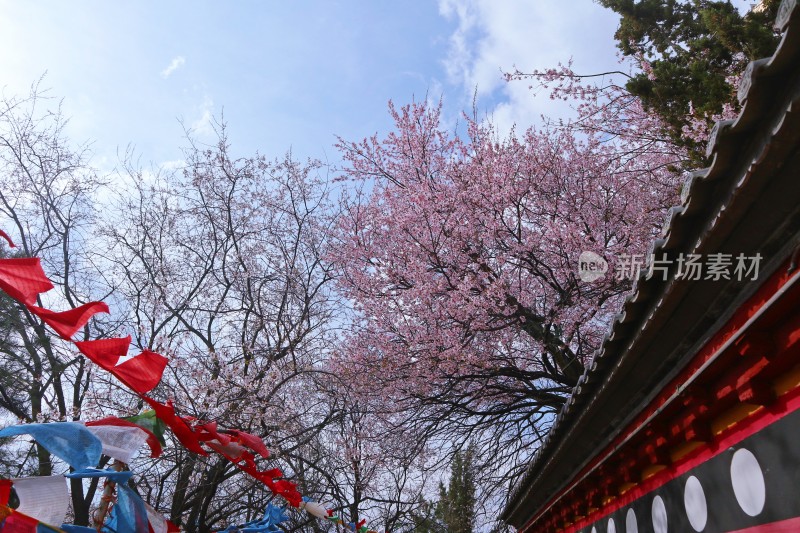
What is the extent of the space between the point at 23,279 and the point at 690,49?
9.97 meters

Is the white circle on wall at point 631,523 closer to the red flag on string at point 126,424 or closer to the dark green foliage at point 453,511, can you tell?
the red flag on string at point 126,424

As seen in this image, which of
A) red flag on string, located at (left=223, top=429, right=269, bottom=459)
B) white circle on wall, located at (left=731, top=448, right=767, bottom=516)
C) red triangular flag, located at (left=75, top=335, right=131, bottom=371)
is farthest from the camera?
red flag on string, located at (left=223, top=429, right=269, bottom=459)

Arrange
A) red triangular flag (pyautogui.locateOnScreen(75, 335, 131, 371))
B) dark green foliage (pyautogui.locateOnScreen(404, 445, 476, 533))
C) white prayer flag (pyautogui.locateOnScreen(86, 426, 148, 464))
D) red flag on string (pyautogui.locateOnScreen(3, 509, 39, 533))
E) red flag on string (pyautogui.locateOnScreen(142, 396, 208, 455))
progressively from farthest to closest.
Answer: dark green foliage (pyautogui.locateOnScreen(404, 445, 476, 533)) < red flag on string (pyautogui.locateOnScreen(142, 396, 208, 455)) < white prayer flag (pyautogui.locateOnScreen(86, 426, 148, 464)) < red triangular flag (pyautogui.locateOnScreen(75, 335, 131, 371)) < red flag on string (pyautogui.locateOnScreen(3, 509, 39, 533))

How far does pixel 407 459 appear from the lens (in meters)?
12.1

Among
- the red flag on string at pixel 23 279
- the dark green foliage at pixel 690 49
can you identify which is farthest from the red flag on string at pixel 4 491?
the dark green foliage at pixel 690 49

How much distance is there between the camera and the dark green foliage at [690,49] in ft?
26.3

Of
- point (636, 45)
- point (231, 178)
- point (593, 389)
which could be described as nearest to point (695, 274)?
point (593, 389)

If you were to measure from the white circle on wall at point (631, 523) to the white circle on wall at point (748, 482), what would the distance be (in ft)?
5.79

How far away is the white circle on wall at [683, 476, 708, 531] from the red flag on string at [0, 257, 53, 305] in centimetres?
378

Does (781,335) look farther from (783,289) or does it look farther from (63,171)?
(63,171)

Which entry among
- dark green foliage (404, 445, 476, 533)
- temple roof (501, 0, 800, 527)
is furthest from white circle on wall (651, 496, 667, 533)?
dark green foliage (404, 445, 476, 533)

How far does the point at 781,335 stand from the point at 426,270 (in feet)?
28.3

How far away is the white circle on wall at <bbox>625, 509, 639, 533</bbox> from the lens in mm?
4706

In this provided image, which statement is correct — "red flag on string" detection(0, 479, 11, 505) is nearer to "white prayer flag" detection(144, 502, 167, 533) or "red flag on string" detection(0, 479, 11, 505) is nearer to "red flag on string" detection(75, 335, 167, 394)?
"red flag on string" detection(75, 335, 167, 394)
